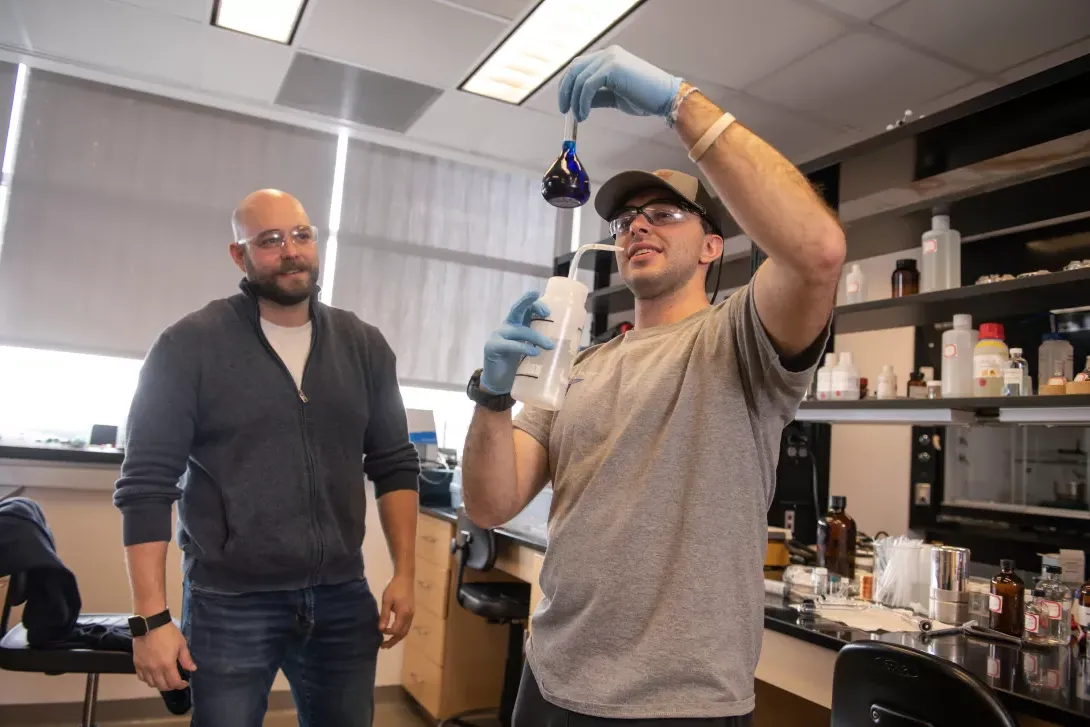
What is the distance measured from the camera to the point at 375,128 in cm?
389

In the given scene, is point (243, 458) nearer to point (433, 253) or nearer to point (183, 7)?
point (183, 7)

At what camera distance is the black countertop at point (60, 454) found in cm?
290

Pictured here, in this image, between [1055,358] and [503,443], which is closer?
[503,443]

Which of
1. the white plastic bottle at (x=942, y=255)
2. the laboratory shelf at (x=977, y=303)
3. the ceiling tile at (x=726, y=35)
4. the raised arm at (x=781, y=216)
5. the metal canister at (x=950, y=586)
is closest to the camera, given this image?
the raised arm at (x=781, y=216)

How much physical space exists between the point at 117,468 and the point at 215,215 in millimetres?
1340

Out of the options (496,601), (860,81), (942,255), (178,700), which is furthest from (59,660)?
(860,81)

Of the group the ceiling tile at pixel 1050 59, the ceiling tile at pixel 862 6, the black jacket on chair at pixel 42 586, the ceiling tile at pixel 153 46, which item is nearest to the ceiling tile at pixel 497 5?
the ceiling tile at pixel 153 46

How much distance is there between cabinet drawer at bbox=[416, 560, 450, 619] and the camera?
3.21 m

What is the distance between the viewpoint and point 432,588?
3322mm

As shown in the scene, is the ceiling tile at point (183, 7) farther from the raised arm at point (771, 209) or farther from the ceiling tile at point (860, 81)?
the raised arm at point (771, 209)

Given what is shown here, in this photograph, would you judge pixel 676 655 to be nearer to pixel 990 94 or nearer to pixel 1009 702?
pixel 1009 702

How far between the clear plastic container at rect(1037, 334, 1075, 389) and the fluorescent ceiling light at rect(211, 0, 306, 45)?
270 centimetres

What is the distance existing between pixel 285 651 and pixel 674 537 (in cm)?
98

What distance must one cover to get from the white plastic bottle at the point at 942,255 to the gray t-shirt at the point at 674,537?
5.48ft
